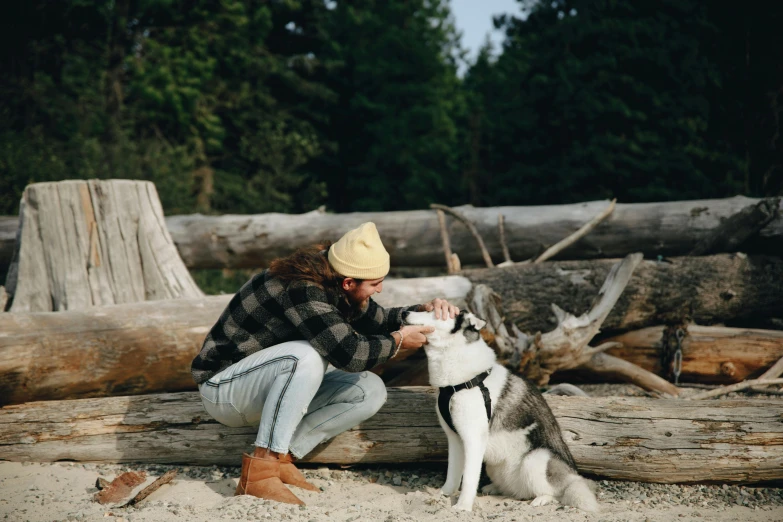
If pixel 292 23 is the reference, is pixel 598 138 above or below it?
below

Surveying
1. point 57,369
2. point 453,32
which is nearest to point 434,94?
point 453,32

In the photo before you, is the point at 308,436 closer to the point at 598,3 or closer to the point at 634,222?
Result: the point at 634,222

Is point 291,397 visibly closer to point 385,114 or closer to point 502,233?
point 502,233

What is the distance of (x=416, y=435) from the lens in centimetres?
460

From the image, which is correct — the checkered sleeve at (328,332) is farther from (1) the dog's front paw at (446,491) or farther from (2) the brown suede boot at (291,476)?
(1) the dog's front paw at (446,491)

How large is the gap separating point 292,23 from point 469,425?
2235cm

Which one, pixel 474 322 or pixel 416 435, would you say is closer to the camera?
pixel 474 322

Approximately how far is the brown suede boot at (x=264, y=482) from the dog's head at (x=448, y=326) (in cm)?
122

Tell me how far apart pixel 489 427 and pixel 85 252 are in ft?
14.7

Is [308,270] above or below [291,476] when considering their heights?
above

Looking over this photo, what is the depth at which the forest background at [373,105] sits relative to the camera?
51.3 ft

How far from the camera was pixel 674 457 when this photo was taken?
170 inches

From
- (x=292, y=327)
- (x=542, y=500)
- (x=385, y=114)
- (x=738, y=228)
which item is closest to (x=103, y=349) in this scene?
(x=292, y=327)

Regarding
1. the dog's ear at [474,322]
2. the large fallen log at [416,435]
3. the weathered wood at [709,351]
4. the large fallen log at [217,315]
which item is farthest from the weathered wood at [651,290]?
the dog's ear at [474,322]
